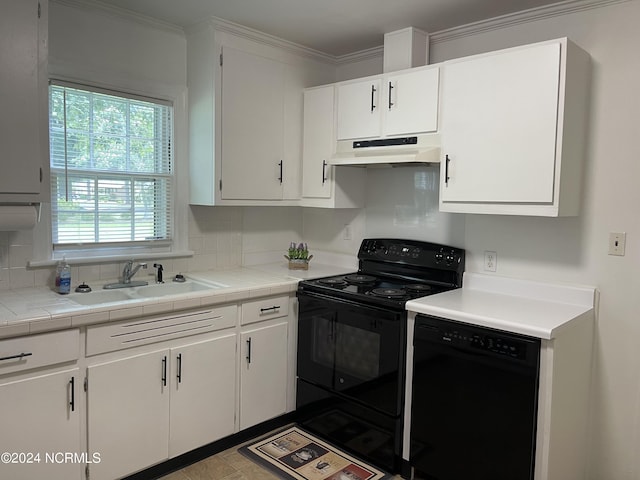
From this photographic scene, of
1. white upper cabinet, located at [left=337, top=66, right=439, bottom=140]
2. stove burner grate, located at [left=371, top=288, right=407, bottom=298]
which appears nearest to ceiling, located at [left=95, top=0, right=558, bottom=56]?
white upper cabinet, located at [left=337, top=66, right=439, bottom=140]

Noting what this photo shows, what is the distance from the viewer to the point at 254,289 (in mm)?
2713

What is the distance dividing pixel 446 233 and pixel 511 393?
114 centimetres

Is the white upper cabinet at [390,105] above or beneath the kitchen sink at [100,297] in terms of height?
above

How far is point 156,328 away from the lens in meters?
2.34

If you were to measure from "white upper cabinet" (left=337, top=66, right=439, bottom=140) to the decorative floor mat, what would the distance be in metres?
1.84

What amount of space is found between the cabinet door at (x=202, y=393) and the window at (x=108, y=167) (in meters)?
0.84

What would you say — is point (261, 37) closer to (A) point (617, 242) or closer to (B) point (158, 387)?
(B) point (158, 387)

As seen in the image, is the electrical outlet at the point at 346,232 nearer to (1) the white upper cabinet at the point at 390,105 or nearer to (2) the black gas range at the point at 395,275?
(2) the black gas range at the point at 395,275

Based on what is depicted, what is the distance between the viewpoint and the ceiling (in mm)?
2520

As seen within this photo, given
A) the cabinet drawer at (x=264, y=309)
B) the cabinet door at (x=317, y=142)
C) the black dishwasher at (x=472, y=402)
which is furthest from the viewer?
the cabinet door at (x=317, y=142)

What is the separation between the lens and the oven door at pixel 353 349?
96.7 inches

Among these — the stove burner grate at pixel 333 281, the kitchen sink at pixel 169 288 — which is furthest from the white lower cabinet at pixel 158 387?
the stove burner grate at pixel 333 281

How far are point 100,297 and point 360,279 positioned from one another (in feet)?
4.92

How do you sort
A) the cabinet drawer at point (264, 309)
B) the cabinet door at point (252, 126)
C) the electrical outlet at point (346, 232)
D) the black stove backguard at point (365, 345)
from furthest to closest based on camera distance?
the electrical outlet at point (346, 232)
the cabinet door at point (252, 126)
the cabinet drawer at point (264, 309)
the black stove backguard at point (365, 345)
